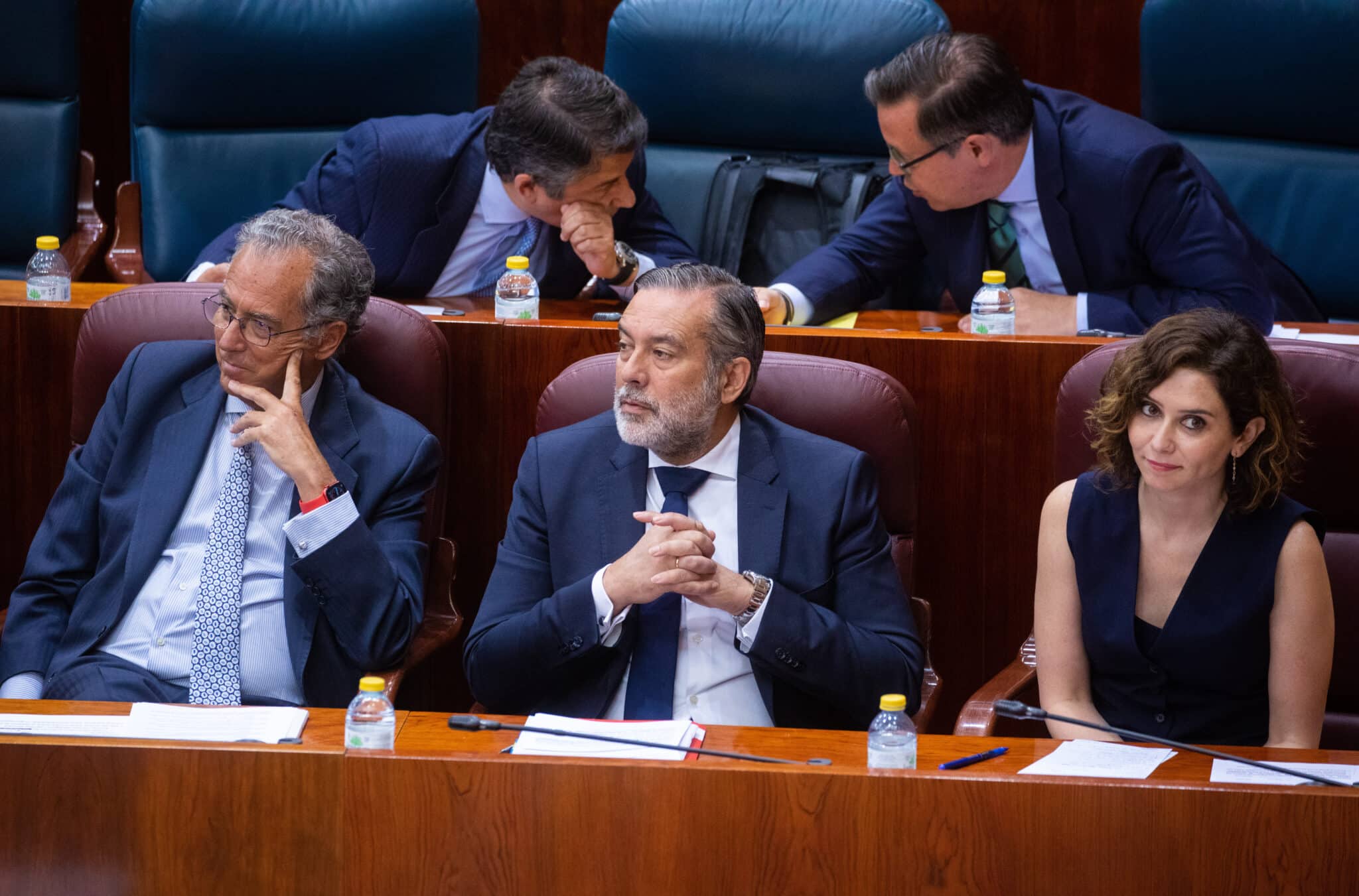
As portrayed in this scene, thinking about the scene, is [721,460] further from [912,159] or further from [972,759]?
[912,159]

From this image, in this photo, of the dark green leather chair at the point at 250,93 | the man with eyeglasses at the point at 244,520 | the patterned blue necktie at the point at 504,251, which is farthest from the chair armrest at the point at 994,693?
the dark green leather chair at the point at 250,93

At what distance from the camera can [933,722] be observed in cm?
279

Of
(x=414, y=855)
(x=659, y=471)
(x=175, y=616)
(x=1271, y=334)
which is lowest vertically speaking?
(x=414, y=855)

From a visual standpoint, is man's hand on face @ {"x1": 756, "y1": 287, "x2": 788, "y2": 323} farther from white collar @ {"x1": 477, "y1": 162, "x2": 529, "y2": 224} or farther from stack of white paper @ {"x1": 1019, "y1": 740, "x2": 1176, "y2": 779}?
stack of white paper @ {"x1": 1019, "y1": 740, "x2": 1176, "y2": 779}

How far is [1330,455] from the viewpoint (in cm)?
222

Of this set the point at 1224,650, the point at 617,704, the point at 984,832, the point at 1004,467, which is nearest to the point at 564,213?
the point at 1004,467

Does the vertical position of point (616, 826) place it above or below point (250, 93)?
below

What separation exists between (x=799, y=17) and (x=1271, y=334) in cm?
137

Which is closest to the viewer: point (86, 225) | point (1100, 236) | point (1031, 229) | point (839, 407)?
point (839, 407)

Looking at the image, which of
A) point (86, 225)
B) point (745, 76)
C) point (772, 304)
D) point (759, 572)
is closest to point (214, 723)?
point (759, 572)

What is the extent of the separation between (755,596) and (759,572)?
105 mm

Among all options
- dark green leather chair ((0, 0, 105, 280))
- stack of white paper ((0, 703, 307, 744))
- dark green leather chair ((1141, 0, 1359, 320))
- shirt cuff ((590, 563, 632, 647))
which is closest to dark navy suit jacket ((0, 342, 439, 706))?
shirt cuff ((590, 563, 632, 647))

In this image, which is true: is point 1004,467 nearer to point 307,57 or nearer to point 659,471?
point 659,471

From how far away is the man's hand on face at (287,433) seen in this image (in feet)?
7.27
